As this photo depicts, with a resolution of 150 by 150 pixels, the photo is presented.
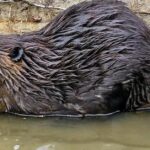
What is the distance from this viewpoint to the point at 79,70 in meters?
4.34

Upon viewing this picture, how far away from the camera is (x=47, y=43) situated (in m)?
4.45

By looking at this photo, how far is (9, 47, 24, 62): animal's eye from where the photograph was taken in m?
4.36

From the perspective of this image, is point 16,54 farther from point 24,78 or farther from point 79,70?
point 79,70

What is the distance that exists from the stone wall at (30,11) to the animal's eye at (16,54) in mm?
1258

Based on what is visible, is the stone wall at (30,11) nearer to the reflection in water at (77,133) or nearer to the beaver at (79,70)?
the beaver at (79,70)

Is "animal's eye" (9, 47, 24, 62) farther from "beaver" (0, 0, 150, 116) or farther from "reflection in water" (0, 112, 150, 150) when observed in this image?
"reflection in water" (0, 112, 150, 150)

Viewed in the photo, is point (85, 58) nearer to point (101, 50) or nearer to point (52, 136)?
point (101, 50)

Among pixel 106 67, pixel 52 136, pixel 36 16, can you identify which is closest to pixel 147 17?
pixel 36 16

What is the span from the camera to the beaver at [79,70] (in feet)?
14.3

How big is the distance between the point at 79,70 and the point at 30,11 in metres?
1.55

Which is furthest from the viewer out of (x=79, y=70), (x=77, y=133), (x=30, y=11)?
(x=30, y=11)

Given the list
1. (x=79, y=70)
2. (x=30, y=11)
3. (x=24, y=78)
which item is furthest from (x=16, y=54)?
(x=30, y=11)

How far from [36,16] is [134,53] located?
1568mm

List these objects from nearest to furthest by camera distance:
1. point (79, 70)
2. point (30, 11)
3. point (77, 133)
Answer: point (77, 133), point (79, 70), point (30, 11)
